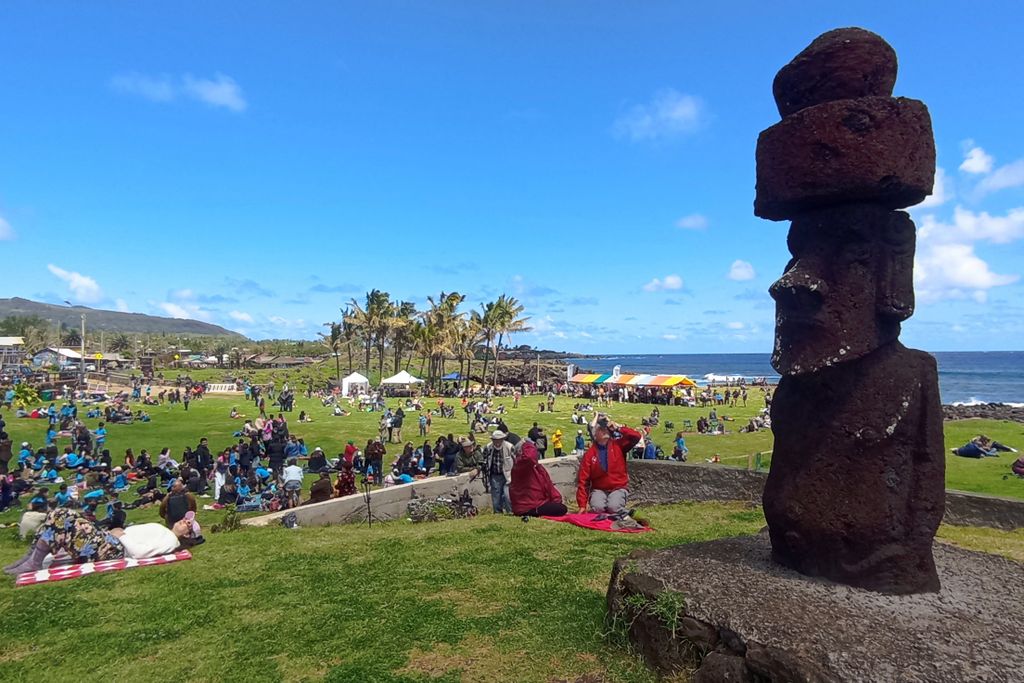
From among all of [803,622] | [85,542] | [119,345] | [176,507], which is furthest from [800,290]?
[119,345]

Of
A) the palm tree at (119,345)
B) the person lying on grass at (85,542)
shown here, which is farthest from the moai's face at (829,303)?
the palm tree at (119,345)

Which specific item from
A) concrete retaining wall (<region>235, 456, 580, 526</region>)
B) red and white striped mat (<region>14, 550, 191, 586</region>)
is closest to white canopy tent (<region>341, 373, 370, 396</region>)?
concrete retaining wall (<region>235, 456, 580, 526</region>)

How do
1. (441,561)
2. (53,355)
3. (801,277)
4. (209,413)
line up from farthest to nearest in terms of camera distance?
(53,355) < (209,413) < (441,561) < (801,277)

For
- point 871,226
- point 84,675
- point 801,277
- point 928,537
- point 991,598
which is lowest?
point 84,675

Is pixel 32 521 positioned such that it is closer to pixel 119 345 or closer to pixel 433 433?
pixel 433 433

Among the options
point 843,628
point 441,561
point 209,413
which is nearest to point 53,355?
point 209,413

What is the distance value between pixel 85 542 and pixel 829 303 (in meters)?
9.06

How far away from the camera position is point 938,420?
16.5 ft

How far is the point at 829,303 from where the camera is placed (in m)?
5.05

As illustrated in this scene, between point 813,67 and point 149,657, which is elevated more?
point 813,67

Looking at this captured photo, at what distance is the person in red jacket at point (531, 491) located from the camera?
32.8 ft

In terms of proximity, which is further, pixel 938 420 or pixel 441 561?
pixel 441 561

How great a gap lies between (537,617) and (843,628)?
247 centimetres

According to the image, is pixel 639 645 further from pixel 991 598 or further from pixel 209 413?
pixel 209 413
